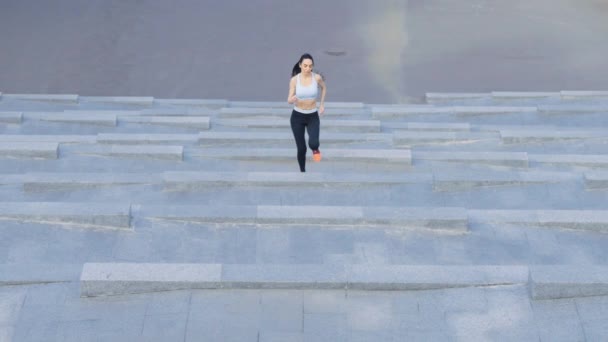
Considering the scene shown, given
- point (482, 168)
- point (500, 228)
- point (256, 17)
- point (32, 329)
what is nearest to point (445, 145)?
point (482, 168)

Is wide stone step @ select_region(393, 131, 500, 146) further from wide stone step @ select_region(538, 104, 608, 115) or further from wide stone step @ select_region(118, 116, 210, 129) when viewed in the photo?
wide stone step @ select_region(118, 116, 210, 129)

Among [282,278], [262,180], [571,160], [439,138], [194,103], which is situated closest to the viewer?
[282,278]

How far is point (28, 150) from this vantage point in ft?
36.8

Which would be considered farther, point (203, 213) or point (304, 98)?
point (304, 98)

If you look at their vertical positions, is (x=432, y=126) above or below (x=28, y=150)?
below

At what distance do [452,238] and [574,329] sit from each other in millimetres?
1845

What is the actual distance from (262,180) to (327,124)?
3.85 m

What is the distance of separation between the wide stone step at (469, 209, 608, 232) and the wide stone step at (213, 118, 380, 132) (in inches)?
187

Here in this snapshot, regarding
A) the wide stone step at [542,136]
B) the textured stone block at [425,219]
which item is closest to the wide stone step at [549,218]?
the textured stone block at [425,219]

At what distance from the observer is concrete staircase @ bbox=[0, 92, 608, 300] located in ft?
24.2

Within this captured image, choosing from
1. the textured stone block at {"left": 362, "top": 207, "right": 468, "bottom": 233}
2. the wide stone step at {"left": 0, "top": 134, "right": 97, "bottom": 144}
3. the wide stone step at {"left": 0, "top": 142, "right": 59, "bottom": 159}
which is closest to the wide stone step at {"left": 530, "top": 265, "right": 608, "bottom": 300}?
the textured stone block at {"left": 362, "top": 207, "right": 468, "bottom": 233}

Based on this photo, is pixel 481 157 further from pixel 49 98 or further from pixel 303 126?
pixel 49 98

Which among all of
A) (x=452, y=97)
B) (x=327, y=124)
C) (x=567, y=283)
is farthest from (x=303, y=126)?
(x=452, y=97)

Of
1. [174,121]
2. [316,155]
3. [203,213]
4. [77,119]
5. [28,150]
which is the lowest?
[174,121]
